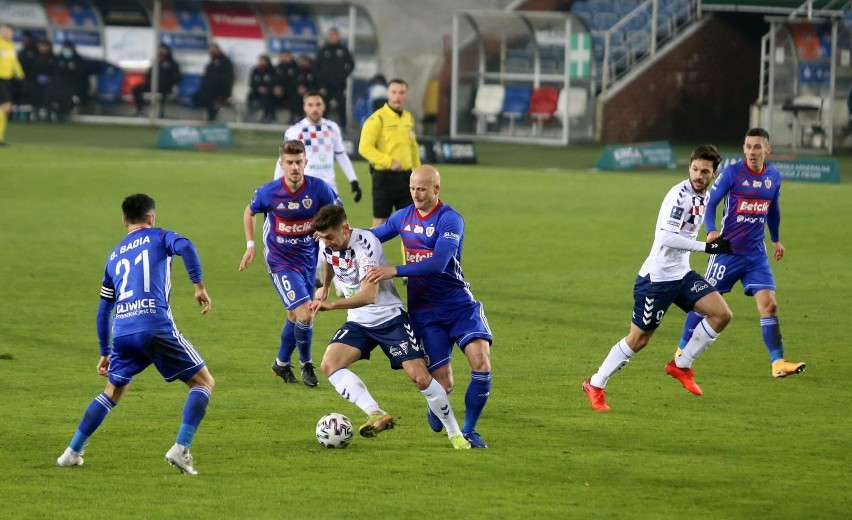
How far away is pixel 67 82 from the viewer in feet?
132

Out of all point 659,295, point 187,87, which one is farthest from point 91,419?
point 187,87

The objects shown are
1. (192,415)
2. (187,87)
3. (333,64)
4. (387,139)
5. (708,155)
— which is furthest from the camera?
(187,87)

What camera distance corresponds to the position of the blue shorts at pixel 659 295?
11.1 meters

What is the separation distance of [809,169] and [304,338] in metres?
19.5

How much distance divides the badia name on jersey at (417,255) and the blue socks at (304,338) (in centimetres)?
235

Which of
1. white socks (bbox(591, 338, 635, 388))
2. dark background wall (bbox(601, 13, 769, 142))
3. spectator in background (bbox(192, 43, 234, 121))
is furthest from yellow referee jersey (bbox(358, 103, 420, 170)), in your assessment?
spectator in background (bbox(192, 43, 234, 121))

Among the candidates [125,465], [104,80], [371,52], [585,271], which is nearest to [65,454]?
[125,465]

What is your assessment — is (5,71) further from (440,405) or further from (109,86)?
(440,405)

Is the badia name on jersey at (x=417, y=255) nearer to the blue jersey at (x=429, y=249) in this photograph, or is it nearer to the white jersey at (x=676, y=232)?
the blue jersey at (x=429, y=249)

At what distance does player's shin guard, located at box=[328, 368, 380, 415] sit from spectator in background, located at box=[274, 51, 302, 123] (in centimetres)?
2961

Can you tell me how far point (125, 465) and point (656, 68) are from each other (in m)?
31.1

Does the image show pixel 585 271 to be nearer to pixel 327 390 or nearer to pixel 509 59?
pixel 327 390

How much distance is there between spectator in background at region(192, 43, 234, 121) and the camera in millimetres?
39594

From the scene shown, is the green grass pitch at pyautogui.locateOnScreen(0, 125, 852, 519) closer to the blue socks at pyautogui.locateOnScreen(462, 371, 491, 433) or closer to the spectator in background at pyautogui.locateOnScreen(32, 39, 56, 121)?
the blue socks at pyautogui.locateOnScreen(462, 371, 491, 433)
